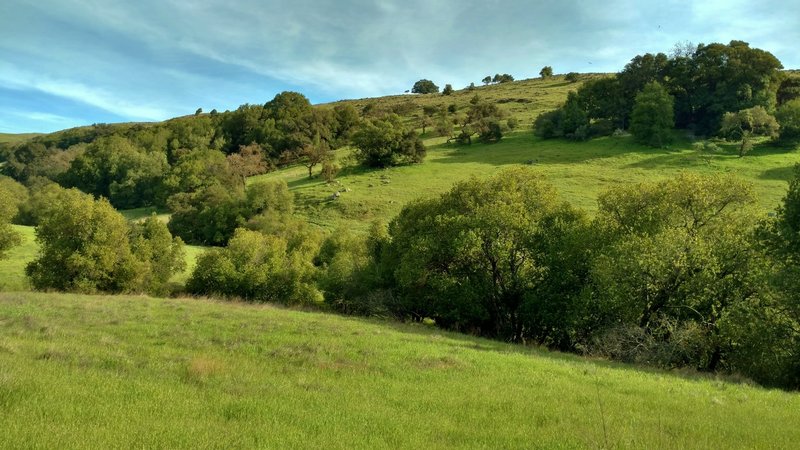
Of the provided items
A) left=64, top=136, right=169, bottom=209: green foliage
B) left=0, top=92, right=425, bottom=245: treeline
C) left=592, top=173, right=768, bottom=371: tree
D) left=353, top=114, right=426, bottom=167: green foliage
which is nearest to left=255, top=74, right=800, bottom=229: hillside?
left=353, top=114, right=426, bottom=167: green foliage

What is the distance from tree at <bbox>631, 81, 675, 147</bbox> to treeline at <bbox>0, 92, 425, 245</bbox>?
3809cm

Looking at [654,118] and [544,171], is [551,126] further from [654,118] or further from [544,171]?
[544,171]

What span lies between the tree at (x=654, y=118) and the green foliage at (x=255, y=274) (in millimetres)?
65991

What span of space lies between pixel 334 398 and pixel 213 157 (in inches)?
3485

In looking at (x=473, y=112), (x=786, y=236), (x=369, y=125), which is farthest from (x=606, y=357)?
(x=473, y=112)

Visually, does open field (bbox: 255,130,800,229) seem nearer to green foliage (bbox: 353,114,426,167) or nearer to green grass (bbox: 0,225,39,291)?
green foliage (bbox: 353,114,426,167)

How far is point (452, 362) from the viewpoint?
15.2 metres

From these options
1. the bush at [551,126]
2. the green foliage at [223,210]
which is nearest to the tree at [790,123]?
the bush at [551,126]

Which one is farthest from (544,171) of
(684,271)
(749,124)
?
(684,271)

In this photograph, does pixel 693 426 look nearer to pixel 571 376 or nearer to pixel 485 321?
pixel 571 376

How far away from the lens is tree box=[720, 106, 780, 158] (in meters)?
74.2

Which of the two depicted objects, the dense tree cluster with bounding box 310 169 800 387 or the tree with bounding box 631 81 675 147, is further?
the tree with bounding box 631 81 675 147

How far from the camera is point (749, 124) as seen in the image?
76.8 metres

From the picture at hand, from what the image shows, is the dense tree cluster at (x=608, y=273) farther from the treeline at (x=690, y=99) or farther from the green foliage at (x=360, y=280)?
Answer: the treeline at (x=690, y=99)
